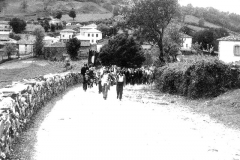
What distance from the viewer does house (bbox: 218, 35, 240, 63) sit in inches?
1741

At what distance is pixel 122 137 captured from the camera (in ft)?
34.7

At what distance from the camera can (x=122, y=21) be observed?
40.3 m

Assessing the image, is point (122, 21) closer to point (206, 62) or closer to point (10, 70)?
point (206, 62)

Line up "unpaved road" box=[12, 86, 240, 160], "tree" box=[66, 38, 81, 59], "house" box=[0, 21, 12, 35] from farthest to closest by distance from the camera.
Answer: "house" box=[0, 21, 12, 35] → "tree" box=[66, 38, 81, 59] → "unpaved road" box=[12, 86, 240, 160]

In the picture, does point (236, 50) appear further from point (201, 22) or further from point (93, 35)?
point (93, 35)

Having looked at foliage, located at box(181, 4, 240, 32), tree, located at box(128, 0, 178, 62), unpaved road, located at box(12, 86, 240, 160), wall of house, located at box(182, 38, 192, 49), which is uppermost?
foliage, located at box(181, 4, 240, 32)

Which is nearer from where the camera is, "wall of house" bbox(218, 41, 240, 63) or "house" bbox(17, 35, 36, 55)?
"wall of house" bbox(218, 41, 240, 63)

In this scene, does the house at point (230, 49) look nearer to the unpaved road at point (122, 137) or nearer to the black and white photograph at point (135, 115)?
the black and white photograph at point (135, 115)

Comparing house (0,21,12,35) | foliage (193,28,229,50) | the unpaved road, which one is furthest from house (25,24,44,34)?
the unpaved road

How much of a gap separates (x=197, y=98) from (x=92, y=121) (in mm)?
9875

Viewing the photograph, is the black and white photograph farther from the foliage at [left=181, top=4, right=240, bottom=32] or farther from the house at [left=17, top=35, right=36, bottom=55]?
the foliage at [left=181, top=4, right=240, bottom=32]

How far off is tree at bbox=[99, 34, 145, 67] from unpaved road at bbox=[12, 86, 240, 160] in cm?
5235

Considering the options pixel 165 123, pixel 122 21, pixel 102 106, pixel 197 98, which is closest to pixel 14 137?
pixel 165 123

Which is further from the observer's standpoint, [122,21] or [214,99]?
[122,21]
